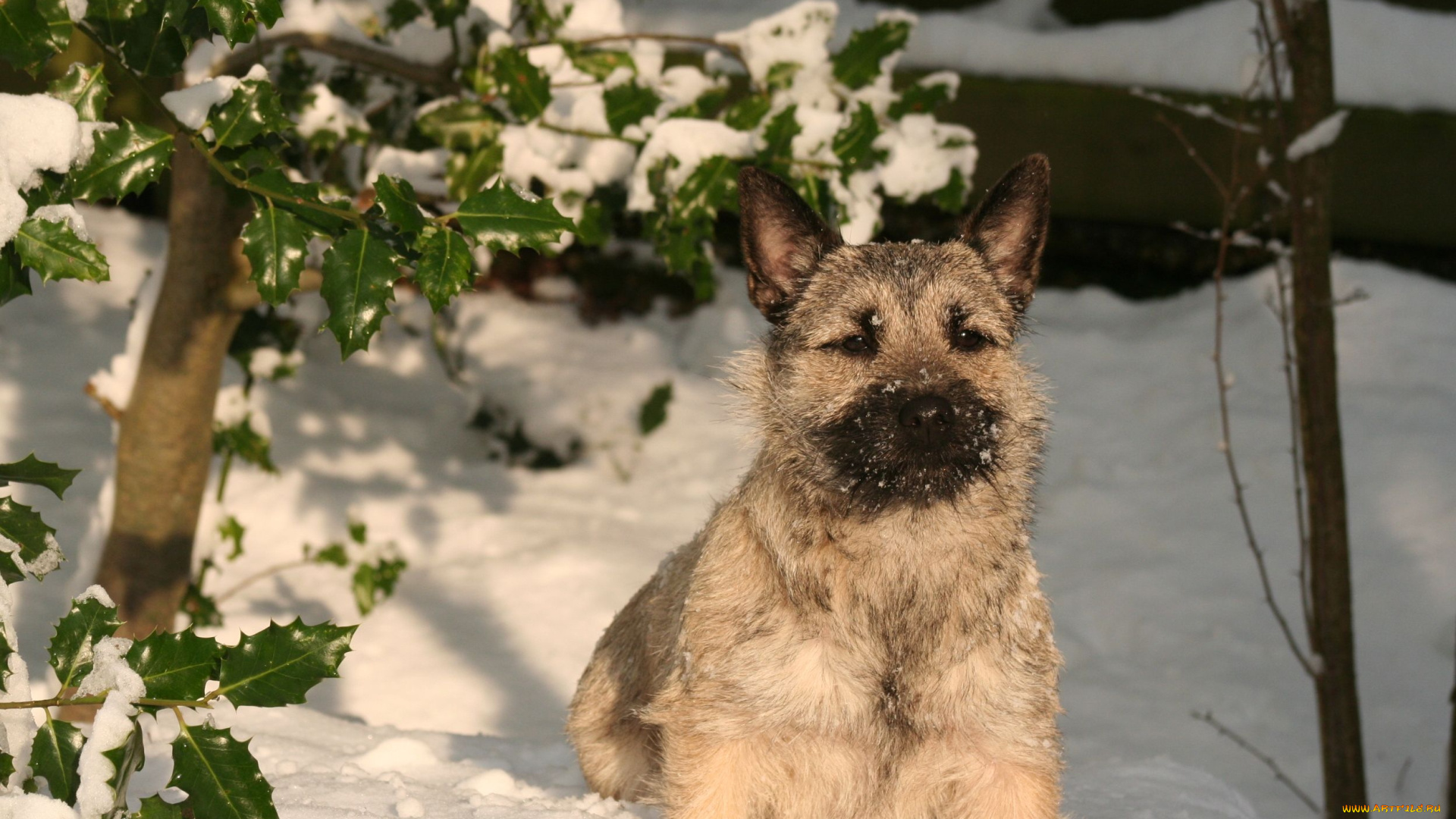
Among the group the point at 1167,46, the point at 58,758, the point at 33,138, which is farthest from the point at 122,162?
the point at 1167,46

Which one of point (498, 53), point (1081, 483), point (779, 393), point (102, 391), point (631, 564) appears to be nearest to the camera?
point (779, 393)

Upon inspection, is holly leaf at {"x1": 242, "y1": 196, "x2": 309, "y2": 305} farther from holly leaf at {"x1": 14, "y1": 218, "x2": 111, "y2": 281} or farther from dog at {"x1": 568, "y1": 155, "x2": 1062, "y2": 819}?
dog at {"x1": 568, "y1": 155, "x2": 1062, "y2": 819}

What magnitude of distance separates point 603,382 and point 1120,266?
339 cm

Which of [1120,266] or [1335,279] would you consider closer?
[1335,279]

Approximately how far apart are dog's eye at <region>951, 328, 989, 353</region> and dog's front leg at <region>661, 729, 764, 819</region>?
1.04 m

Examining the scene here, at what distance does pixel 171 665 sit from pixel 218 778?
0.21 metres

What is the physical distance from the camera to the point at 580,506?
738 centimetres

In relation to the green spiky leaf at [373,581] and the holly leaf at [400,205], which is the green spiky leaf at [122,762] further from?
the green spiky leaf at [373,581]

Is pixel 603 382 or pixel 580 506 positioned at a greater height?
pixel 603 382

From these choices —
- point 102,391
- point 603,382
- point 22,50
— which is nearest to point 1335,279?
point 603,382

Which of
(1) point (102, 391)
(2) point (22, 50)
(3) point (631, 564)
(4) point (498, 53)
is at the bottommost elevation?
(3) point (631, 564)

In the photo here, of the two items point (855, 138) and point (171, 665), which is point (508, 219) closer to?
point (171, 665)

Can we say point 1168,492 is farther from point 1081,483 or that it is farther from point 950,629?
point 950,629

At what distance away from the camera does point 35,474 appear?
2.35 metres
